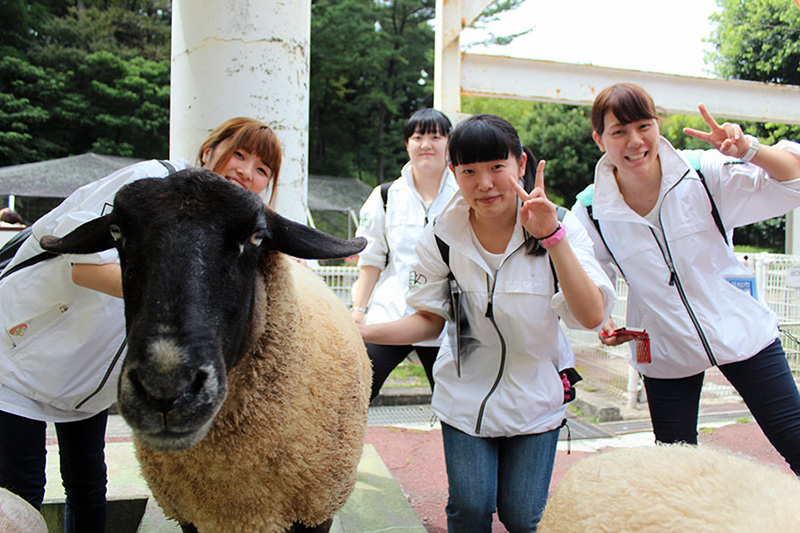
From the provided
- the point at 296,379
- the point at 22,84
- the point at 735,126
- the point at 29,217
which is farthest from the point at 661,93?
the point at 22,84

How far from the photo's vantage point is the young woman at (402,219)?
3445 millimetres

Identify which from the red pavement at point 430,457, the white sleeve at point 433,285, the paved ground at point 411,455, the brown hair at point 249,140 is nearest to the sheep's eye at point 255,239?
the brown hair at point 249,140

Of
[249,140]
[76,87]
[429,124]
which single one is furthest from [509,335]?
[76,87]

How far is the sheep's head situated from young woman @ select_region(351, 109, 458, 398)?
1.55 m

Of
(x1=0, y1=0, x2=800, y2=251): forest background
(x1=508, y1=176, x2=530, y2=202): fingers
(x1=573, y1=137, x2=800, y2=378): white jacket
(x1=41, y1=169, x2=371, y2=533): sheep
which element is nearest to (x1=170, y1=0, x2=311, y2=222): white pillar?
(x1=41, y1=169, x2=371, y2=533): sheep

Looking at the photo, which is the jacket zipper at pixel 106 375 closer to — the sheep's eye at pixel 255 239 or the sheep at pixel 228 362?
the sheep at pixel 228 362

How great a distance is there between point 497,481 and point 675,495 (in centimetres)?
119

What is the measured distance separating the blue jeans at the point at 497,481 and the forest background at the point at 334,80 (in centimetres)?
2191

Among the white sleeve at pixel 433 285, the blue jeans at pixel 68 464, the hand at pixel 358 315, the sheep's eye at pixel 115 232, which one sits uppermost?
the sheep's eye at pixel 115 232

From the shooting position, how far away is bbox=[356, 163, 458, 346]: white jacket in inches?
135

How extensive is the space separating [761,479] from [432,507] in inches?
124

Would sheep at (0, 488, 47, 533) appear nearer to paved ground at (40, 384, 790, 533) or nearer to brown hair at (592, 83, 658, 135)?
paved ground at (40, 384, 790, 533)

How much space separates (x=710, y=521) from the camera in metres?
1.10

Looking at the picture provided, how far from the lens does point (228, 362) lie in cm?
166
